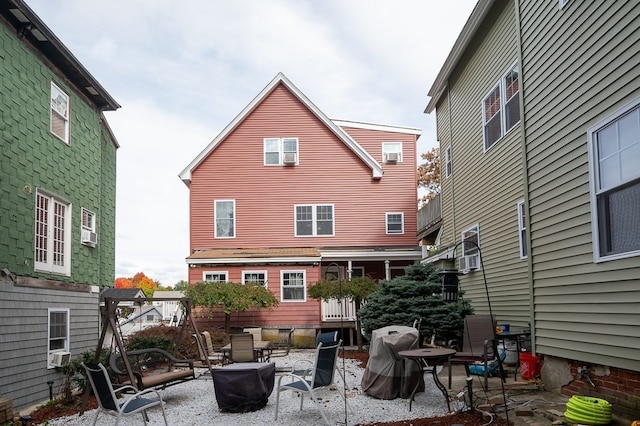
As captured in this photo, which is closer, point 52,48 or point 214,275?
point 52,48

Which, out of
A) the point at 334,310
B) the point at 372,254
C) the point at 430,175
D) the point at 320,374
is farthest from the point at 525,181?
the point at 430,175

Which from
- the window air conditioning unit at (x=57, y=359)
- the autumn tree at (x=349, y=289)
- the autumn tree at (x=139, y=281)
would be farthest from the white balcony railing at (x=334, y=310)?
the autumn tree at (x=139, y=281)

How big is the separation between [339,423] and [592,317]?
338 centimetres

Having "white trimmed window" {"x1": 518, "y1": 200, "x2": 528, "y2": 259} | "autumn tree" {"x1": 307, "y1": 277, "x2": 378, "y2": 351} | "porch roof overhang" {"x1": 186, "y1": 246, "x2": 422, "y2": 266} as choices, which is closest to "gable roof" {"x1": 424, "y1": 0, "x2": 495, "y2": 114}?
"white trimmed window" {"x1": 518, "y1": 200, "x2": 528, "y2": 259}

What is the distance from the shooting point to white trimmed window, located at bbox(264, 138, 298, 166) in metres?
22.2

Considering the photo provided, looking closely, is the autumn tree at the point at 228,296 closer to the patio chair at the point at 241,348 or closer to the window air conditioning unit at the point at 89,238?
the window air conditioning unit at the point at 89,238

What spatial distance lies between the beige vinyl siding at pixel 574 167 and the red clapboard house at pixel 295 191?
12997 millimetres

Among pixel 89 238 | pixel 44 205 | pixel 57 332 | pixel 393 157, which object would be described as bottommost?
pixel 57 332

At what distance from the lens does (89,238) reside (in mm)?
13617

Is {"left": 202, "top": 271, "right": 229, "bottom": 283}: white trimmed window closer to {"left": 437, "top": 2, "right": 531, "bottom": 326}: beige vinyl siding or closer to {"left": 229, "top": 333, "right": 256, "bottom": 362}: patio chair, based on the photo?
{"left": 229, "top": 333, "right": 256, "bottom": 362}: patio chair

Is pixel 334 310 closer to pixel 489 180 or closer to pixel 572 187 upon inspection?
pixel 489 180

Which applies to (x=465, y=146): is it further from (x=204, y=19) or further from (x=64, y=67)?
(x=64, y=67)

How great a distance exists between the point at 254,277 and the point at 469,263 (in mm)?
8898

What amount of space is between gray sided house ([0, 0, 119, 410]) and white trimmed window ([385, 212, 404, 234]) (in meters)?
11.2
